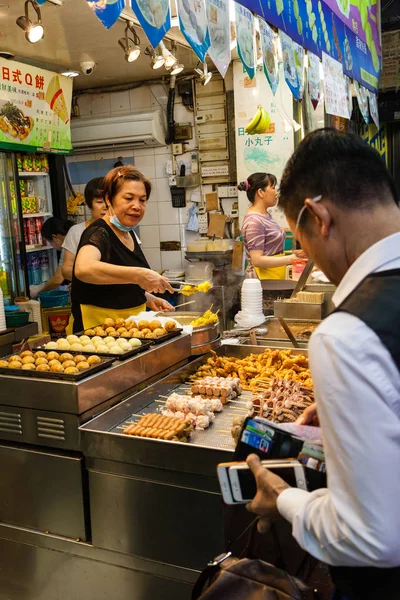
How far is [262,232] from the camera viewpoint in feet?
19.2

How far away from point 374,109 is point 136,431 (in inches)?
235

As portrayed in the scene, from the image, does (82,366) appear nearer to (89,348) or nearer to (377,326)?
(89,348)

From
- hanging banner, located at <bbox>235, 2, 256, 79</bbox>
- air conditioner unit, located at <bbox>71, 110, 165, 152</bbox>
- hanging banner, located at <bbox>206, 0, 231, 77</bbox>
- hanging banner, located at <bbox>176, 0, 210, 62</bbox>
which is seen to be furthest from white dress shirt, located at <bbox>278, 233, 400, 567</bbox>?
air conditioner unit, located at <bbox>71, 110, 165, 152</bbox>

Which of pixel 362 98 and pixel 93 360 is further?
pixel 362 98

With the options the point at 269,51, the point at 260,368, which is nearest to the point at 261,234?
the point at 269,51

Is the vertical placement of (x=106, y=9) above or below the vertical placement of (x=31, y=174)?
above

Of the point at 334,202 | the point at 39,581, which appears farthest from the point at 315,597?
the point at 39,581

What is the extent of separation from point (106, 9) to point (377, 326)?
5.82 ft

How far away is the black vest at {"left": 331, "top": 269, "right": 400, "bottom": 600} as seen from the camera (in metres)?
1.14

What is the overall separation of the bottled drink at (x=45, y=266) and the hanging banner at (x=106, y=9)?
225 inches

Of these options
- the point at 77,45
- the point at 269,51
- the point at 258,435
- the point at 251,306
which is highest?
the point at 77,45

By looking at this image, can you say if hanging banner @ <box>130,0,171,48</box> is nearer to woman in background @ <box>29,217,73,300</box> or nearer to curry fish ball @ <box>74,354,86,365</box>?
curry fish ball @ <box>74,354,86,365</box>

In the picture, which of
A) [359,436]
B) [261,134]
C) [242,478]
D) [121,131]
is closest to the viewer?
[359,436]

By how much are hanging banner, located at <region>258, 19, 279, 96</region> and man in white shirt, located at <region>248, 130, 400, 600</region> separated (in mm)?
2704
